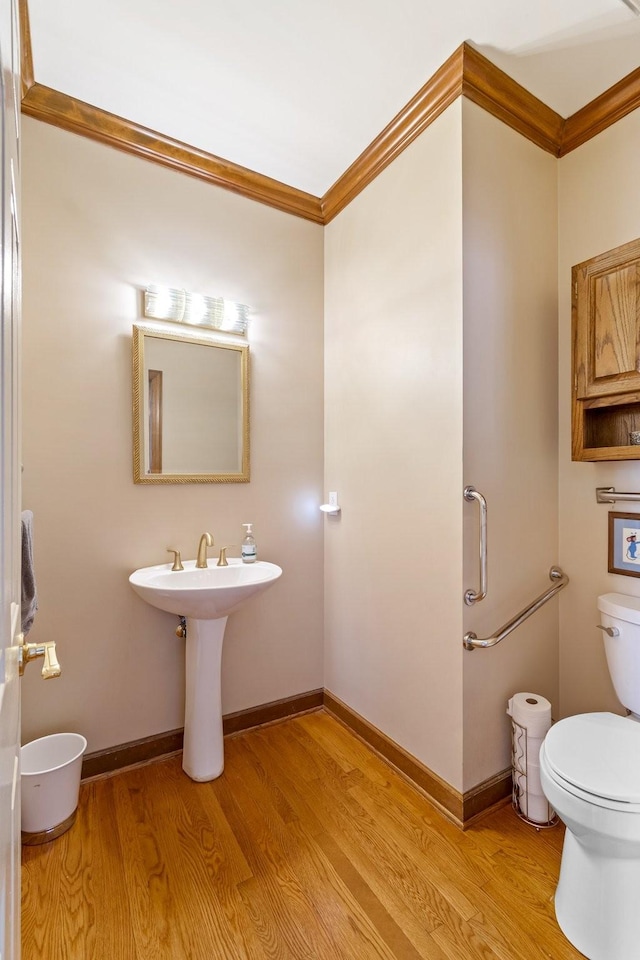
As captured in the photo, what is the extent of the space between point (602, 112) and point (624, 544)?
1660mm

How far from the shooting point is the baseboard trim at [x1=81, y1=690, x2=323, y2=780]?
6.09 feet

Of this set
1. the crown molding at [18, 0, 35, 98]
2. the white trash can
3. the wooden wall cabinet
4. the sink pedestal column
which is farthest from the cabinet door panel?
the white trash can

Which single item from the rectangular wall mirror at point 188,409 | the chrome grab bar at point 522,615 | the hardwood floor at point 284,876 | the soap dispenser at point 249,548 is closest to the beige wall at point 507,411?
the chrome grab bar at point 522,615

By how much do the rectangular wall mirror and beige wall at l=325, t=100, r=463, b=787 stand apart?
511 mm

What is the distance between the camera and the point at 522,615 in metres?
1.72

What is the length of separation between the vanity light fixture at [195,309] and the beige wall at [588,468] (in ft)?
4.71

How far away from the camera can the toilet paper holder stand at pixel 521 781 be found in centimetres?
161

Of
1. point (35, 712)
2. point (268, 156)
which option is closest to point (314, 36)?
point (268, 156)

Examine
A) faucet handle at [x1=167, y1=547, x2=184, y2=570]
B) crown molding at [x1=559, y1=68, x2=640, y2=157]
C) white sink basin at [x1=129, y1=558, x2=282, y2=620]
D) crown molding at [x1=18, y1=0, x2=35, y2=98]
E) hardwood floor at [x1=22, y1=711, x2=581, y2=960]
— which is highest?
crown molding at [x1=18, y1=0, x2=35, y2=98]

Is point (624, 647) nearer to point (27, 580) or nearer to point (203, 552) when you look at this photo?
point (203, 552)

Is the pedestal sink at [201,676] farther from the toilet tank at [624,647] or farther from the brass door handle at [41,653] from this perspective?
the toilet tank at [624,647]

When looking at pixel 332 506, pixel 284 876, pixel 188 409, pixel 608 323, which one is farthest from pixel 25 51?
pixel 284 876

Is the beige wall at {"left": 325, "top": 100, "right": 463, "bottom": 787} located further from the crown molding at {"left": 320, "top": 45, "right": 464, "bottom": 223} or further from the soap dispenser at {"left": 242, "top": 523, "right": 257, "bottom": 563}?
the soap dispenser at {"left": 242, "top": 523, "right": 257, "bottom": 563}

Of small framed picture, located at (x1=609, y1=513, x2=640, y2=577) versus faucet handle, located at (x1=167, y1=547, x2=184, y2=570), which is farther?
faucet handle, located at (x1=167, y1=547, x2=184, y2=570)
